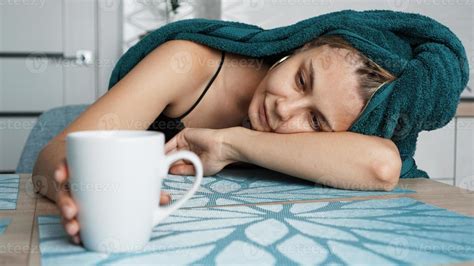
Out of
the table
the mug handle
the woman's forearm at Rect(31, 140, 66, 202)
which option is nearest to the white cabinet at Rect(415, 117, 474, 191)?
the table

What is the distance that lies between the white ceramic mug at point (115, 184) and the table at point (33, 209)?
58 millimetres

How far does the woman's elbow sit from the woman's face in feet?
0.37

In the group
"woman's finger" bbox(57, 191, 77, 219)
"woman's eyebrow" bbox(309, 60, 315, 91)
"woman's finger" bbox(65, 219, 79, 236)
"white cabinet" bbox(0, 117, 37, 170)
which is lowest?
"white cabinet" bbox(0, 117, 37, 170)

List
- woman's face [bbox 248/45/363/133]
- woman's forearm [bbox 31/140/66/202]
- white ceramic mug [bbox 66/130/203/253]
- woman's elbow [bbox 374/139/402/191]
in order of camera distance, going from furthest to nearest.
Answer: woman's face [bbox 248/45/363/133]
woman's elbow [bbox 374/139/402/191]
woman's forearm [bbox 31/140/66/202]
white ceramic mug [bbox 66/130/203/253]

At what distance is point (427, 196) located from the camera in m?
0.80

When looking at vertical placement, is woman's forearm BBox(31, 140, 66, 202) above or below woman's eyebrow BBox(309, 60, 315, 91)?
below

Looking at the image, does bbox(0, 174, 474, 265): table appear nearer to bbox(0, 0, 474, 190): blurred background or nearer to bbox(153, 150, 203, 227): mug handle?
bbox(153, 150, 203, 227): mug handle

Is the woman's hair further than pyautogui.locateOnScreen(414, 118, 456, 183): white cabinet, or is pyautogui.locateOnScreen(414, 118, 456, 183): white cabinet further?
pyautogui.locateOnScreen(414, 118, 456, 183): white cabinet

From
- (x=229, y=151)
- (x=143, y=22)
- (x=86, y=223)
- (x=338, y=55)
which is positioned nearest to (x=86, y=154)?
(x=86, y=223)

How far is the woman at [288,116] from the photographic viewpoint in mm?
880

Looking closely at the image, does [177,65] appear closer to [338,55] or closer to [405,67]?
[338,55]

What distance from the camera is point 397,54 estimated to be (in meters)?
1.00

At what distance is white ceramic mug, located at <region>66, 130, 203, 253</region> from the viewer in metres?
0.46

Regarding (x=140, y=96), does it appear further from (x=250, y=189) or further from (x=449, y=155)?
(x=449, y=155)
